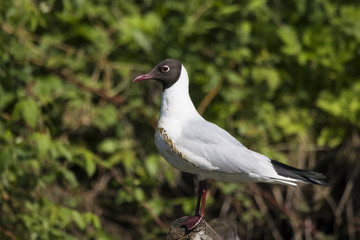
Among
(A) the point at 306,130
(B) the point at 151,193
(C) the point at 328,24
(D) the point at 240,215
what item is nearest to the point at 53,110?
(B) the point at 151,193

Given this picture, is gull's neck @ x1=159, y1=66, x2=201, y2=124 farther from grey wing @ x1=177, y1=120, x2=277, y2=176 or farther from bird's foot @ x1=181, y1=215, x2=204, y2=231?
bird's foot @ x1=181, y1=215, x2=204, y2=231

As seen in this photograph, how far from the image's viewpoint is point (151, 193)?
15.6ft

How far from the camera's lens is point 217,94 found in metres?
4.55

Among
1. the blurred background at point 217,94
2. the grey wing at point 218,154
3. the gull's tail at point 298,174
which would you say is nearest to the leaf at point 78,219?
the blurred background at point 217,94

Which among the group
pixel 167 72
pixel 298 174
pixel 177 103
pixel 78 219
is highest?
pixel 167 72

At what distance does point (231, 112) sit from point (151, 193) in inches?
39.9

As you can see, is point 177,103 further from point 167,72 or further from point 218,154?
point 218,154

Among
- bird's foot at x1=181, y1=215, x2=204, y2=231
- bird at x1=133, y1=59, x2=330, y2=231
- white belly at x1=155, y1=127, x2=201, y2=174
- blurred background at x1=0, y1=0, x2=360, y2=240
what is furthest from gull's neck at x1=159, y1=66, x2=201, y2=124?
blurred background at x1=0, y1=0, x2=360, y2=240

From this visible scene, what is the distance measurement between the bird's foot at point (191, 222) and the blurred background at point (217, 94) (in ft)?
5.74

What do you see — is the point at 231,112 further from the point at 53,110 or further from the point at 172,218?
the point at 53,110

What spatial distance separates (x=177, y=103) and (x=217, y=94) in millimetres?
2006

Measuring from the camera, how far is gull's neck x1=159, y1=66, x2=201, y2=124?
8.34 ft

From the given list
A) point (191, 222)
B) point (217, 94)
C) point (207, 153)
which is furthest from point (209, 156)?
point (217, 94)

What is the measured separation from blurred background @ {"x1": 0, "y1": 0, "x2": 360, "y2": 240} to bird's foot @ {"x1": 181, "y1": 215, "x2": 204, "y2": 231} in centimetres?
175
